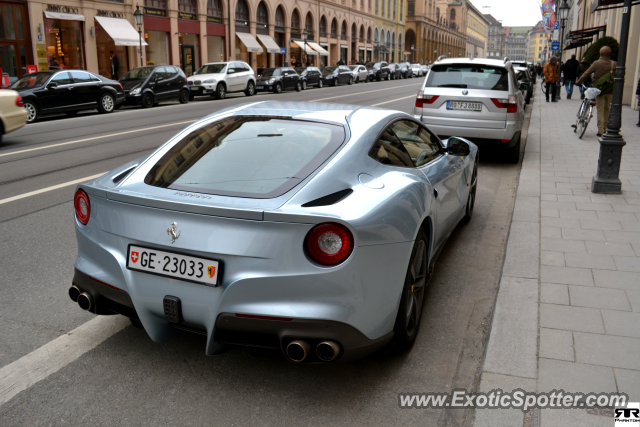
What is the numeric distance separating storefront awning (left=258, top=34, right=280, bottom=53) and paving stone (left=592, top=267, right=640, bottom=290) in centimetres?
4307

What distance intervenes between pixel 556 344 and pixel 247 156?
85.5 inches

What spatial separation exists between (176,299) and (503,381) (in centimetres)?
178

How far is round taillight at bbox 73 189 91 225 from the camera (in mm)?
3234

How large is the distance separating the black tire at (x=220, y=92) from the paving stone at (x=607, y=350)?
24235 millimetres

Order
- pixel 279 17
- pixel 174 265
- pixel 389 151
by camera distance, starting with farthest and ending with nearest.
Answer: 1. pixel 279 17
2. pixel 389 151
3. pixel 174 265

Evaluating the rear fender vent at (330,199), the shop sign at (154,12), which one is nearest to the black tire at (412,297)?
the rear fender vent at (330,199)

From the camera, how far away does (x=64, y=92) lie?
58.7 feet

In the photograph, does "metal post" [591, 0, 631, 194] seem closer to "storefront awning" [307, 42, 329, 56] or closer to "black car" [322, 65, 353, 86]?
"black car" [322, 65, 353, 86]

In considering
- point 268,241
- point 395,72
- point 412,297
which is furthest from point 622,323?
point 395,72

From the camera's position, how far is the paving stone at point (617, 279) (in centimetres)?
442

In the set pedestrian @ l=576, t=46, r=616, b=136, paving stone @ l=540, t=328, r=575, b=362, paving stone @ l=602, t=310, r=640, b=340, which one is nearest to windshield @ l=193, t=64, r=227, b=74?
pedestrian @ l=576, t=46, r=616, b=136

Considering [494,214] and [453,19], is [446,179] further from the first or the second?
[453,19]

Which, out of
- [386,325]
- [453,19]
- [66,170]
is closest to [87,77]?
[66,170]

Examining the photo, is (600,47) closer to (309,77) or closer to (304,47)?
(309,77)
